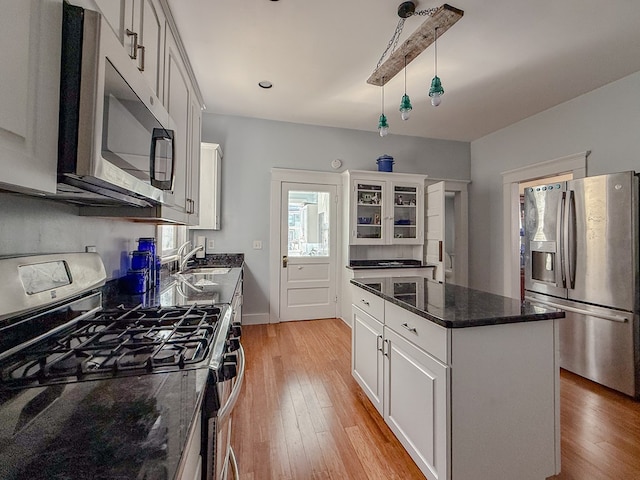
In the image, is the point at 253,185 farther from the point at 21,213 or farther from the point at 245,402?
the point at 21,213

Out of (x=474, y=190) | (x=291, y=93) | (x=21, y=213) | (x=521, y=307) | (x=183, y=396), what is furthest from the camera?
(x=474, y=190)

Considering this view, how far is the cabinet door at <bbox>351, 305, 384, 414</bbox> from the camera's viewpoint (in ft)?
6.15

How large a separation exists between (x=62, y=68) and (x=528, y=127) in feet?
15.0

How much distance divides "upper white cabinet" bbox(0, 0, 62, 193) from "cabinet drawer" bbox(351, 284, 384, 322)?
64.7 inches

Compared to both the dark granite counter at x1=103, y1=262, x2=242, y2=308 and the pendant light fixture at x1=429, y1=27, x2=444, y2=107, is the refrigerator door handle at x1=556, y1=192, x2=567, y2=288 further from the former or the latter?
the dark granite counter at x1=103, y1=262, x2=242, y2=308

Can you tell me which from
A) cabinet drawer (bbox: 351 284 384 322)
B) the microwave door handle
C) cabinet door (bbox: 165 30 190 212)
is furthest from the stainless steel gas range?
cabinet drawer (bbox: 351 284 384 322)

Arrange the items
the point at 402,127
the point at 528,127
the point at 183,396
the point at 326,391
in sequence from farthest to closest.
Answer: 1. the point at 402,127
2. the point at 528,127
3. the point at 326,391
4. the point at 183,396

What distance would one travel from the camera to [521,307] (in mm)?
1456

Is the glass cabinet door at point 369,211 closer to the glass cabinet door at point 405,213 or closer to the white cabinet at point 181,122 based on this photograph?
the glass cabinet door at point 405,213

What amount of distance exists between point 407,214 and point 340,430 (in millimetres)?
3126

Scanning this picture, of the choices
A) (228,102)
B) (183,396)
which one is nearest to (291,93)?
(228,102)

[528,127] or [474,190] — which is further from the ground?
[528,127]

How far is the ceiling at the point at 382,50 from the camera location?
1.98m

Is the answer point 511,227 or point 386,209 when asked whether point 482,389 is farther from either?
point 511,227
